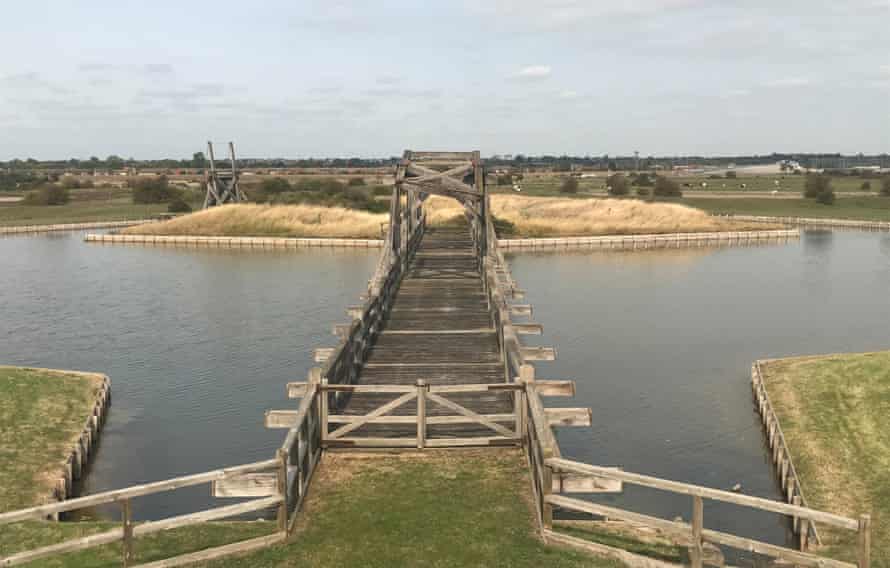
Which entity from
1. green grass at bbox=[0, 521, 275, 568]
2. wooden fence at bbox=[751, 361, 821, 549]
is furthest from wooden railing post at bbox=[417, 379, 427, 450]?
wooden fence at bbox=[751, 361, 821, 549]

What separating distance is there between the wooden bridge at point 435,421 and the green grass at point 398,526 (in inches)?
12.2

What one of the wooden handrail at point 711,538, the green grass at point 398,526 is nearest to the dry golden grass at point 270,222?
the green grass at point 398,526

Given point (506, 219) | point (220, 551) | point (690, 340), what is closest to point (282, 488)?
point (220, 551)

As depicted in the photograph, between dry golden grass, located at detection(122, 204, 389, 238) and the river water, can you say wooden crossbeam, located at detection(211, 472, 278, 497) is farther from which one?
dry golden grass, located at detection(122, 204, 389, 238)

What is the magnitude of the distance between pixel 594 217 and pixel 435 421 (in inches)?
3202

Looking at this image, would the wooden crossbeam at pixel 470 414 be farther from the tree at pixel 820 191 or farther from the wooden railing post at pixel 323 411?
the tree at pixel 820 191

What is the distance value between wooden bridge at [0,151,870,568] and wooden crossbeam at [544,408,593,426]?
2 centimetres

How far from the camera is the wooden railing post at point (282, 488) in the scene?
11492 mm

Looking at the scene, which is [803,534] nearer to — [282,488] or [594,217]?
[282,488]

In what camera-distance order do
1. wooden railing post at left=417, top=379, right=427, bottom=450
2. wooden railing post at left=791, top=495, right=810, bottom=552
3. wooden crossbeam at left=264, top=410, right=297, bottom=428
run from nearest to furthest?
wooden crossbeam at left=264, top=410, right=297, bottom=428
wooden railing post at left=417, top=379, right=427, bottom=450
wooden railing post at left=791, top=495, right=810, bottom=552

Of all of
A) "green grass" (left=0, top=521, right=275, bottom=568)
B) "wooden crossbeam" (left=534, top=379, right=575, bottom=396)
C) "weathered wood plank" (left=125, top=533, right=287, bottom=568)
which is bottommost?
"green grass" (left=0, top=521, right=275, bottom=568)

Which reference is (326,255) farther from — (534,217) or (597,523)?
(597,523)

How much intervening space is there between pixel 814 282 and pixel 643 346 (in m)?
25.9

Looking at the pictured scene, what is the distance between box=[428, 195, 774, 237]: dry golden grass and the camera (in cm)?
9012
